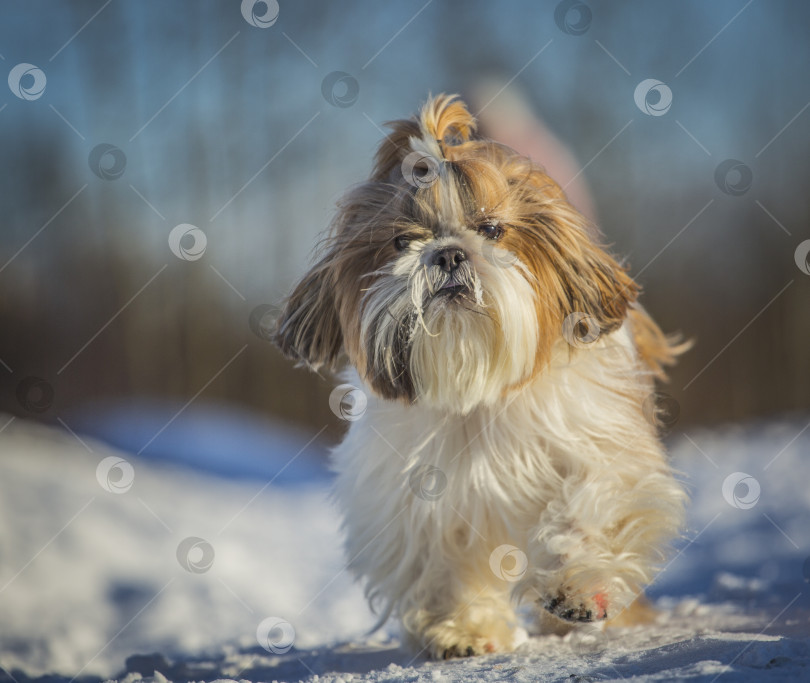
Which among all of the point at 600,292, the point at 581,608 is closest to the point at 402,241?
the point at 600,292

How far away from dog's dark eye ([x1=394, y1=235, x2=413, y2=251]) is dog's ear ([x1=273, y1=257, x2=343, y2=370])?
473mm

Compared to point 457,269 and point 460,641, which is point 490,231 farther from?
point 460,641

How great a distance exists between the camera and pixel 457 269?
7.96 ft

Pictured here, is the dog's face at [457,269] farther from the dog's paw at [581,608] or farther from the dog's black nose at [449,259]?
the dog's paw at [581,608]

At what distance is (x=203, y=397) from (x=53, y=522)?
1592mm

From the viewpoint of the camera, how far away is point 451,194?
8.15ft

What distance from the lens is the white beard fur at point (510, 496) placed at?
263 centimetres

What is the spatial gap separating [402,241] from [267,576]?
265cm

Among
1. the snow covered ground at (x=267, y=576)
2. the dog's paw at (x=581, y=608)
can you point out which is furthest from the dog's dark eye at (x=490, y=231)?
the snow covered ground at (x=267, y=576)

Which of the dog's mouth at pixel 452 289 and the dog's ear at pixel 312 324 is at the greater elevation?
the dog's mouth at pixel 452 289

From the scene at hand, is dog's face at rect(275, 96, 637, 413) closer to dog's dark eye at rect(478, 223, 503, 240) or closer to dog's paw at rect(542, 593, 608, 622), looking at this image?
dog's dark eye at rect(478, 223, 503, 240)

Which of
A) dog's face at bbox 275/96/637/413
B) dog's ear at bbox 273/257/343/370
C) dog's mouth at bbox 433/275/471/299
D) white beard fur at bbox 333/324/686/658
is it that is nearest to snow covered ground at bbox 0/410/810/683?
white beard fur at bbox 333/324/686/658

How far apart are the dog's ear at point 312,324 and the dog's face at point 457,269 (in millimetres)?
64

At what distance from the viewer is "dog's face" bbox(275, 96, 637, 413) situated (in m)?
2.49
